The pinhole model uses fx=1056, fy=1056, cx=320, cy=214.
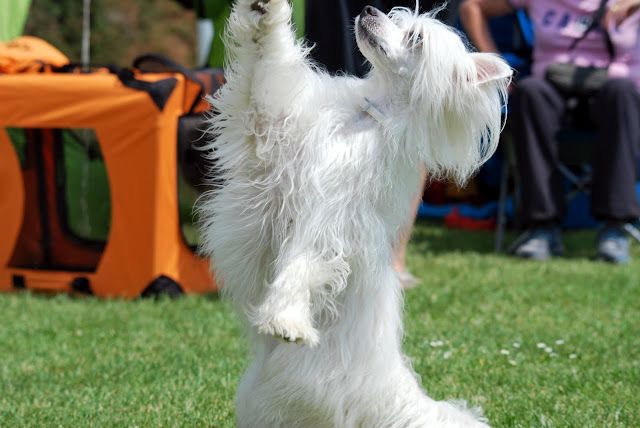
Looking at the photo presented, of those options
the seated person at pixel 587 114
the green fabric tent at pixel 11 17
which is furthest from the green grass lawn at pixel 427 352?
the green fabric tent at pixel 11 17

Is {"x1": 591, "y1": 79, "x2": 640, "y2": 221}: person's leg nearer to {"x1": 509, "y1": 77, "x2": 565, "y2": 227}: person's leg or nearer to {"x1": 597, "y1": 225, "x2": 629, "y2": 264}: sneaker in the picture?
{"x1": 597, "y1": 225, "x2": 629, "y2": 264}: sneaker

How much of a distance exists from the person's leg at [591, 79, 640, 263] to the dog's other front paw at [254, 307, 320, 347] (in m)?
4.37

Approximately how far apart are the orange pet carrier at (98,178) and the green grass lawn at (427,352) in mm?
200

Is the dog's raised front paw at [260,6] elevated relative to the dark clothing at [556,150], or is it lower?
elevated

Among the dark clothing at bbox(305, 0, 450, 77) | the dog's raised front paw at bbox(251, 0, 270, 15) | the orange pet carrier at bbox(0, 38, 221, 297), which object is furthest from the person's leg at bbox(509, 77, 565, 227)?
the dog's raised front paw at bbox(251, 0, 270, 15)

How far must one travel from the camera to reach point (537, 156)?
6.92m

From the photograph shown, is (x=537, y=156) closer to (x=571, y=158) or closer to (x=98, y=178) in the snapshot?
(x=571, y=158)

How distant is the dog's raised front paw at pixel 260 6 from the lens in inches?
114

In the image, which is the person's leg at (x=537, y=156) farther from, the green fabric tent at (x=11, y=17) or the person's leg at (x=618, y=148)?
the green fabric tent at (x=11, y=17)

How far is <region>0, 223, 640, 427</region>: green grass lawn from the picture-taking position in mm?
3754

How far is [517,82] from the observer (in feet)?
23.3

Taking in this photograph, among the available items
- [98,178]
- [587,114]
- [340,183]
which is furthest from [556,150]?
[340,183]

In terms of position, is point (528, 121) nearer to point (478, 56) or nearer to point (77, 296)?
point (77, 296)

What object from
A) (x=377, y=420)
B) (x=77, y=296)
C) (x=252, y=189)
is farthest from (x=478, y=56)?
(x=77, y=296)
